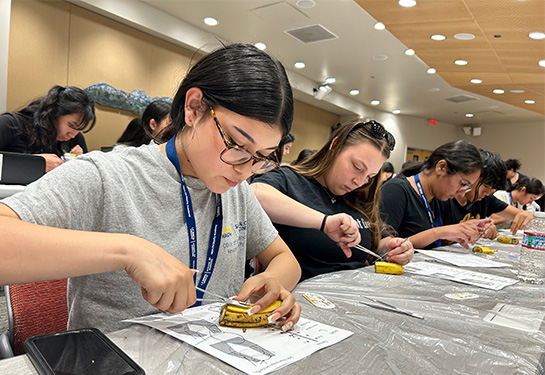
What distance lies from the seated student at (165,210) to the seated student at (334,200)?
406 mm

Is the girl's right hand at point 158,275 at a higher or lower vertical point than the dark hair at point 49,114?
lower

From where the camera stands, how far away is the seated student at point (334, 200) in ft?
4.84

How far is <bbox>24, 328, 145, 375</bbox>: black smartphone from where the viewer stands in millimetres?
524

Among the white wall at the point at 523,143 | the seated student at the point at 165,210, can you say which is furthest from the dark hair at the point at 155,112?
the white wall at the point at 523,143

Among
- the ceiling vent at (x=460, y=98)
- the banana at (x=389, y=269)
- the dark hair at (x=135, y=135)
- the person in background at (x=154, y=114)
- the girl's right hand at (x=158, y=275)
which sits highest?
the ceiling vent at (x=460, y=98)

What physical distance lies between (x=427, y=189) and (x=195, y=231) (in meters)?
1.91

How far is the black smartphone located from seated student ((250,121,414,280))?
3.08 ft

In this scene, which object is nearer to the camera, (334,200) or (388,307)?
→ (388,307)

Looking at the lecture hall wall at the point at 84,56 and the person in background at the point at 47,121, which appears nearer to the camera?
the person in background at the point at 47,121

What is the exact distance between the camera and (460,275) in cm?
144

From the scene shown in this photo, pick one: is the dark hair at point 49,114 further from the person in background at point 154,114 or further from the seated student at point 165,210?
the seated student at point 165,210

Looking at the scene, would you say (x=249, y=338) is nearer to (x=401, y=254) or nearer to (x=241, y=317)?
(x=241, y=317)

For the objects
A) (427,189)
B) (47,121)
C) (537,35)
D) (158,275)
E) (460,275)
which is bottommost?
(460,275)

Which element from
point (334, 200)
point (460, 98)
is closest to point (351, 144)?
point (334, 200)
